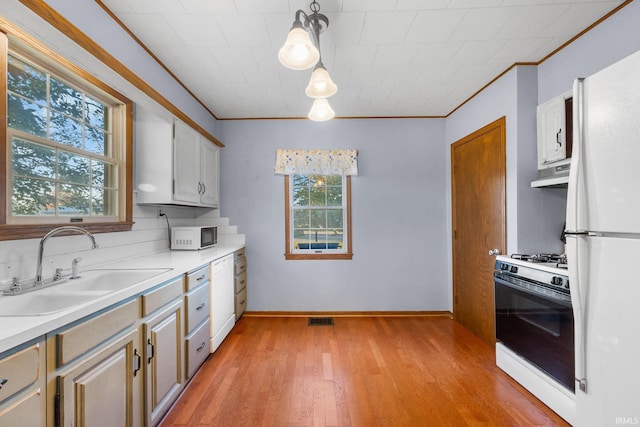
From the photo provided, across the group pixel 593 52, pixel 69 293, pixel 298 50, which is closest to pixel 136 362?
pixel 69 293

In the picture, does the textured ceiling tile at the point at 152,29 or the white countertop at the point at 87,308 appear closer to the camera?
the white countertop at the point at 87,308

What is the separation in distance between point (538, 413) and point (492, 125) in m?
2.33

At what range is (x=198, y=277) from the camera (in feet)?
7.62

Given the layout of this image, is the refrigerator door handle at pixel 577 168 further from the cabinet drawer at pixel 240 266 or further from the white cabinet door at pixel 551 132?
the cabinet drawer at pixel 240 266

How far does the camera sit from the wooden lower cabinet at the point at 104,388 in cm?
111

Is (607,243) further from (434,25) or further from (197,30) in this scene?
(197,30)

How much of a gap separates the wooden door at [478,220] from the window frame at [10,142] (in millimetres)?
3241

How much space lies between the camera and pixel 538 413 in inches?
73.5

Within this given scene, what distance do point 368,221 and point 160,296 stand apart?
2574mm

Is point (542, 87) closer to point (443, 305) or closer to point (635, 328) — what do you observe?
point (635, 328)

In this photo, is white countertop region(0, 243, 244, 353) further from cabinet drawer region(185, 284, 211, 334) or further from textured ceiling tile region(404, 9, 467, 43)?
textured ceiling tile region(404, 9, 467, 43)

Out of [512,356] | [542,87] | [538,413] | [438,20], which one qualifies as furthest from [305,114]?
[538,413]

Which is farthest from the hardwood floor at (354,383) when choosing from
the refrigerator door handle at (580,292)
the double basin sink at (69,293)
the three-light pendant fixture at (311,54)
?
the three-light pendant fixture at (311,54)

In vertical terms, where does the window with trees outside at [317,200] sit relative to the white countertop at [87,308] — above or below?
above
